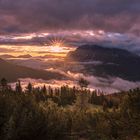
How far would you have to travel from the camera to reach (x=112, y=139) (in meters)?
91.9

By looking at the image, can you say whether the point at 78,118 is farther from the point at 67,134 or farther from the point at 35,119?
the point at 35,119

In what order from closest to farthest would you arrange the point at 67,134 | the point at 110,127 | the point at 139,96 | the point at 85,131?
the point at 139,96 < the point at 110,127 < the point at 67,134 < the point at 85,131

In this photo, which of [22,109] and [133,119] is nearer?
[133,119]

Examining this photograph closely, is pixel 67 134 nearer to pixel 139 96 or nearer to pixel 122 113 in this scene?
pixel 122 113

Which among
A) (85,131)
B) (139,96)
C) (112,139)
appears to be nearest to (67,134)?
(85,131)

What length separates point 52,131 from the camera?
3720 inches

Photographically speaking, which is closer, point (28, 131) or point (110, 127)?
point (28, 131)

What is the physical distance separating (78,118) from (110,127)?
24288 millimetres

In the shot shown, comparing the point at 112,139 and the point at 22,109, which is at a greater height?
the point at 22,109

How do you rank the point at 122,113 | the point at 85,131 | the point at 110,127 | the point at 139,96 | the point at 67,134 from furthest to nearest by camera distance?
1. the point at 85,131
2. the point at 67,134
3. the point at 110,127
4. the point at 122,113
5. the point at 139,96

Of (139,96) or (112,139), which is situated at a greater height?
(139,96)

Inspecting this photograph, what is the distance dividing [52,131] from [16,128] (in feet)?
34.9

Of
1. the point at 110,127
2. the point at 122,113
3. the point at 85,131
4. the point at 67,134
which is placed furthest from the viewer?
the point at 85,131

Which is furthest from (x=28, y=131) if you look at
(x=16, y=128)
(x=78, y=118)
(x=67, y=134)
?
(x=78, y=118)
